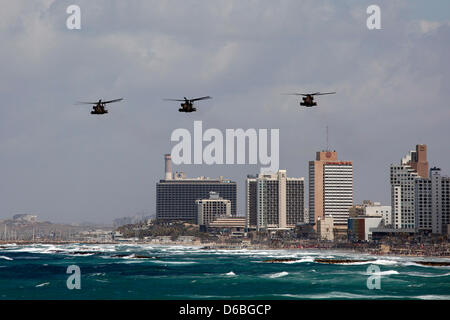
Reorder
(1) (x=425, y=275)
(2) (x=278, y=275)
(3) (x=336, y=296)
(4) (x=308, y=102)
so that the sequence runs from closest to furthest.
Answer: (4) (x=308, y=102) → (3) (x=336, y=296) → (1) (x=425, y=275) → (2) (x=278, y=275)

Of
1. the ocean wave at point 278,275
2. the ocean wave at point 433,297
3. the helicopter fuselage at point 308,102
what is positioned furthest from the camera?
the ocean wave at point 278,275

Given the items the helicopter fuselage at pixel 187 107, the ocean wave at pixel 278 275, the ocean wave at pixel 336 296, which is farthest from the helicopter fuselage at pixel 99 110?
the ocean wave at pixel 278 275

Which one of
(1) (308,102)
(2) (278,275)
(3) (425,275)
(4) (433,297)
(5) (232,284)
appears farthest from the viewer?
(2) (278,275)

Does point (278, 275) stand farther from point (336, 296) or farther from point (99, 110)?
point (99, 110)

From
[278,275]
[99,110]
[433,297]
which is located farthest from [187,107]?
[278,275]

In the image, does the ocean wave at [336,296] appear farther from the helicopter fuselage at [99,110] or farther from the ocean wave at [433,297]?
the helicopter fuselage at [99,110]

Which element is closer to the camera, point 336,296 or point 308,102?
point 308,102

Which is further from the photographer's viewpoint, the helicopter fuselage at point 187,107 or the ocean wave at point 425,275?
the ocean wave at point 425,275
